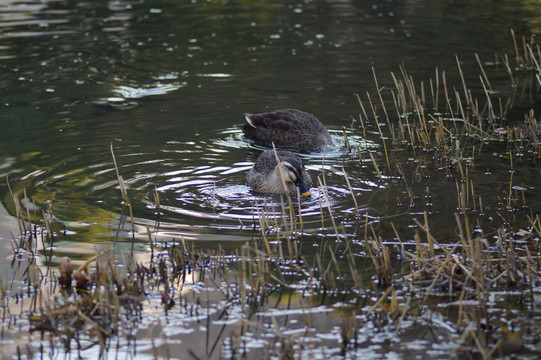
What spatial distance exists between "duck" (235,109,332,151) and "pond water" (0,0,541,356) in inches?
10.5

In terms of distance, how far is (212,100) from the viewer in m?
14.3

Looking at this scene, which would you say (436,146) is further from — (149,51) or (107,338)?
(149,51)

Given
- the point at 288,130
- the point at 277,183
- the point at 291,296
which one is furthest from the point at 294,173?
the point at 291,296

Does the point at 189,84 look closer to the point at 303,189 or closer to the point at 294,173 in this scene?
the point at 294,173

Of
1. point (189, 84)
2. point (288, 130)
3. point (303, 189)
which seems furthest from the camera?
point (189, 84)

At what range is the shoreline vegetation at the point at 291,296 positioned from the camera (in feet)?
18.3

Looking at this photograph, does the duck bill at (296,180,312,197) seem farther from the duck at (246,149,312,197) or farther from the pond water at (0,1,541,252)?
the pond water at (0,1,541,252)

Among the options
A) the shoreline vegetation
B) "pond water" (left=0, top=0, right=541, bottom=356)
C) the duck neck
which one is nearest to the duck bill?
"pond water" (left=0, top=0, right=541, bottom=356)

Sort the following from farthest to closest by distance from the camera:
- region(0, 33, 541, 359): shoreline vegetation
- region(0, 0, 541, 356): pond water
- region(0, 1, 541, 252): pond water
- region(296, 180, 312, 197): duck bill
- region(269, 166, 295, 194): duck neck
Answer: region(269, 166, 295, 194): duck neck < region(0, 1, 541, 252): pond water < region(296, 180, 312, 197): duck bill < region(0, 0, 541, 356): pond water < region(0, 33, 541, 359): shoreline vegetation

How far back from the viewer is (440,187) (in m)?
9.50

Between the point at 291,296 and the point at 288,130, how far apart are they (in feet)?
19.3

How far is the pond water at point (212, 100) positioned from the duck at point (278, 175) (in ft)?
0.59

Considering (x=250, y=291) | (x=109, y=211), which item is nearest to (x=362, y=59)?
(x=109, y=211)

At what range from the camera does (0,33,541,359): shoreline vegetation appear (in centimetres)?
558
